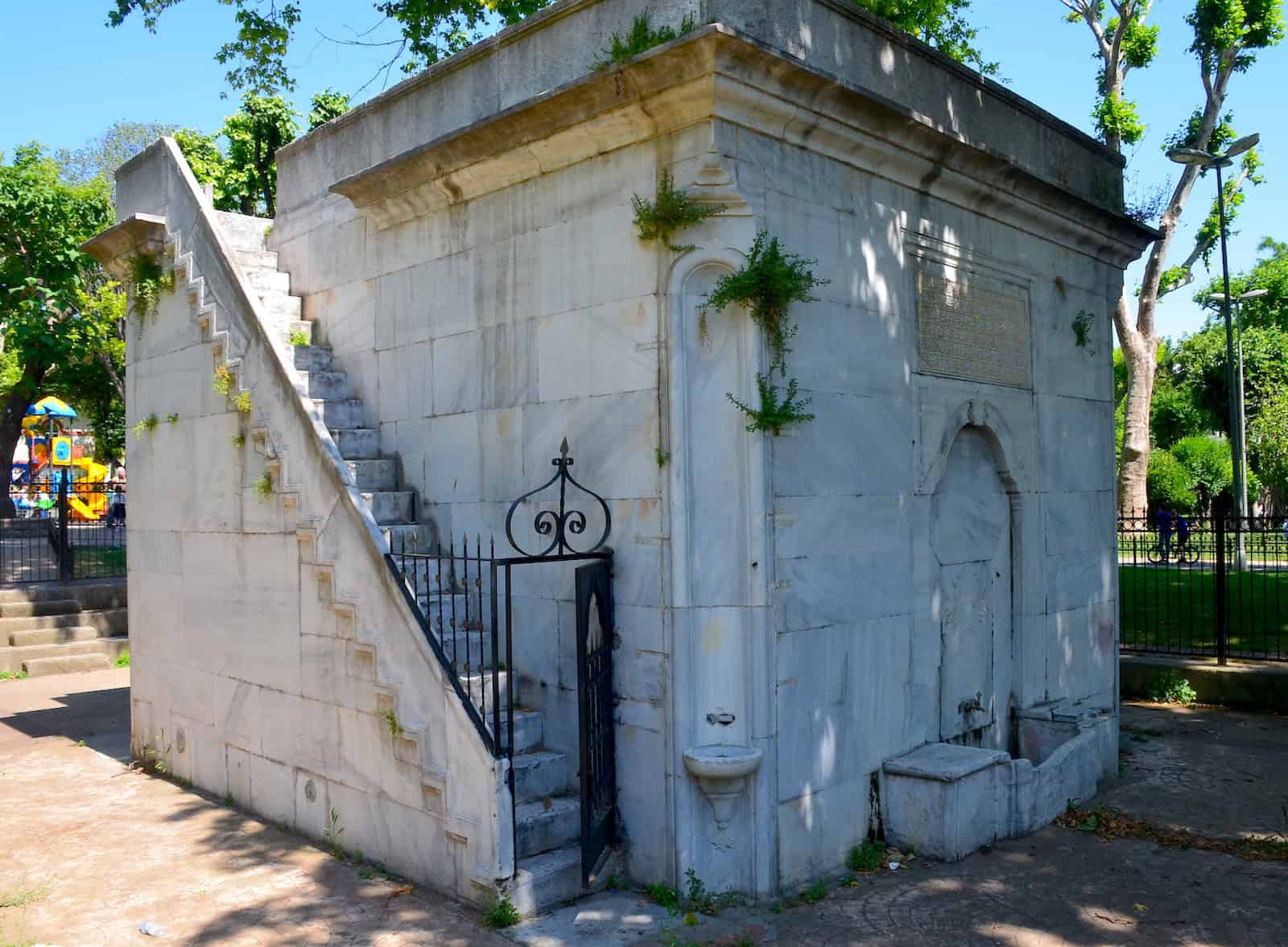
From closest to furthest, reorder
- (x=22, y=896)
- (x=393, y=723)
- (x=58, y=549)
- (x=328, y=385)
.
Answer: (x=22, y=896), (x=393, y=723), (x=328, y=385), (x=58, y=549)

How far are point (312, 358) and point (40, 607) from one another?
1116cm

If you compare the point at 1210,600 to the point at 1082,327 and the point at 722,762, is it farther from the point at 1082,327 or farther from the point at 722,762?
the point at 722,762

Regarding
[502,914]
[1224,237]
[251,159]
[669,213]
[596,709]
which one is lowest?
[502,914]

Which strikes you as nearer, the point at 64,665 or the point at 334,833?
the point at 334,833

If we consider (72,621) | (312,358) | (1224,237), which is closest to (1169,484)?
(1224,237)

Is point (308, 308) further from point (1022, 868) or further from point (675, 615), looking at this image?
point (1022, 868)

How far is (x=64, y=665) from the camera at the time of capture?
1580cm

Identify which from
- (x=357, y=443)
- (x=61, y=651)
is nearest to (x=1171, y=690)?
(x=357, y=443)

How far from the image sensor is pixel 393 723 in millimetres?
6777

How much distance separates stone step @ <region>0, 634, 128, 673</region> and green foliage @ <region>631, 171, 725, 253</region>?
42.3 ft

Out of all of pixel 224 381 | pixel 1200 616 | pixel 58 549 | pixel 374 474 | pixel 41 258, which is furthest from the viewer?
pixel 41 258

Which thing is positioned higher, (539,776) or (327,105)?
(327,105)

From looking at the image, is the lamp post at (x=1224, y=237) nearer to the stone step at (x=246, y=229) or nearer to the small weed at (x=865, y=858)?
the small weed at (x=865, y=858)

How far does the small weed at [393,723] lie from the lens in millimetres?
6699
